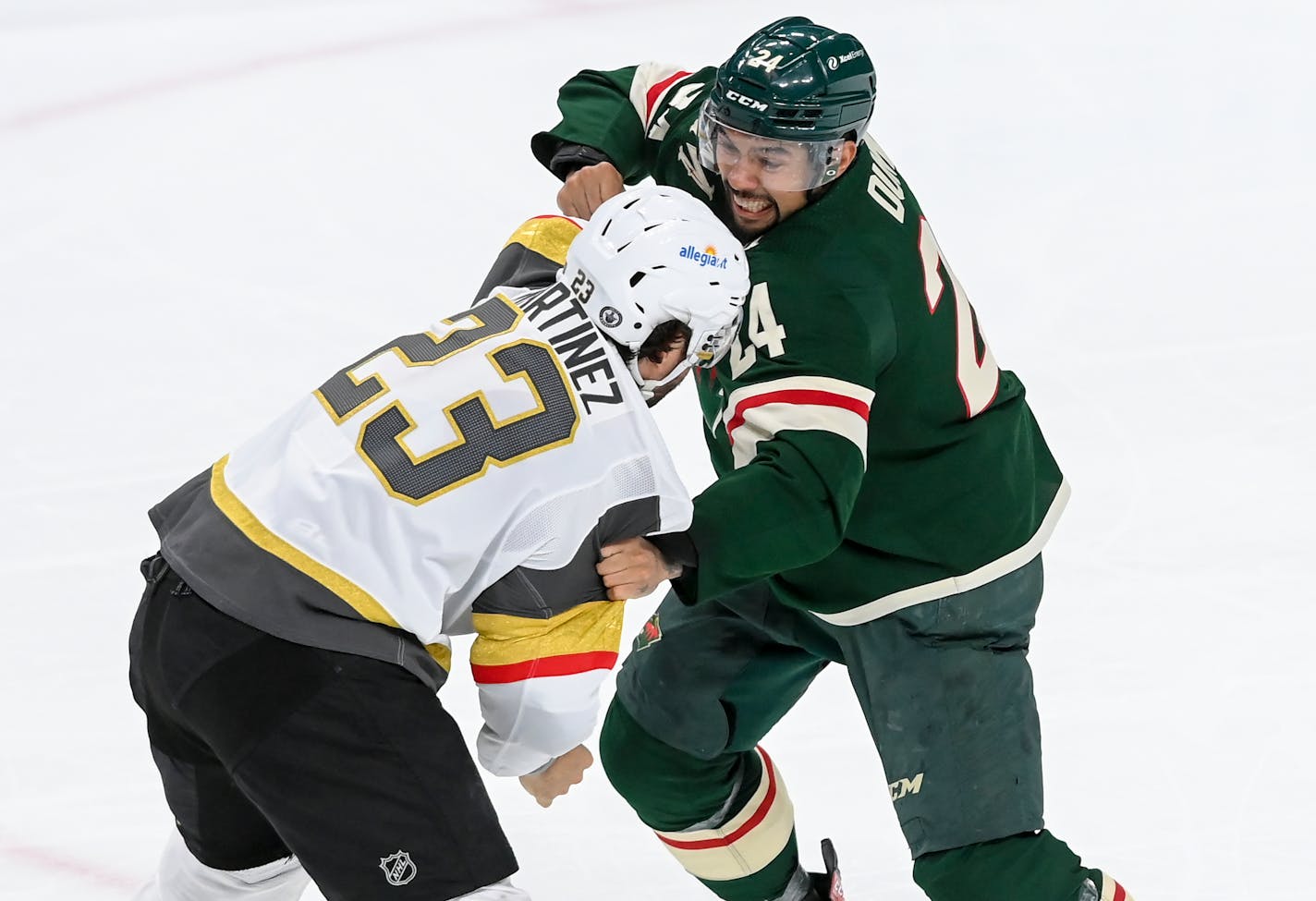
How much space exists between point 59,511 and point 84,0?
315cm

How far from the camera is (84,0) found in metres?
7.00

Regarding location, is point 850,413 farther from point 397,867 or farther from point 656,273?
point 397,867

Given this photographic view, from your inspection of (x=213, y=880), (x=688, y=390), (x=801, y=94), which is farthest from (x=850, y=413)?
(x=688, y=390)

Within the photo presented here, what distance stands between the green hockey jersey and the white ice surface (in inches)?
34.2

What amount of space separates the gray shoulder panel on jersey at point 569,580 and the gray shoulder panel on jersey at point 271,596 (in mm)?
133

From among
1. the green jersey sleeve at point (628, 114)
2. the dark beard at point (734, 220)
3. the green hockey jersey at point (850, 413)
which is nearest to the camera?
the green hockey jersey at point (850, 413)

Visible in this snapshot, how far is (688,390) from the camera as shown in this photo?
16.7 feet

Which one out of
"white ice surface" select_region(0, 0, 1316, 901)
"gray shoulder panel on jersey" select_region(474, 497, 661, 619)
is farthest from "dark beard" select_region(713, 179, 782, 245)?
"white ice surface" select_region(0, 0, 1316, 901)

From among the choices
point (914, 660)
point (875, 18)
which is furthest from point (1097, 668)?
point (875, 18)

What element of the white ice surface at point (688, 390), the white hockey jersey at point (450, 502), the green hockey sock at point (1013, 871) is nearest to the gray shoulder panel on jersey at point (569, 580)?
the white hockey jersey at point (450, 502)

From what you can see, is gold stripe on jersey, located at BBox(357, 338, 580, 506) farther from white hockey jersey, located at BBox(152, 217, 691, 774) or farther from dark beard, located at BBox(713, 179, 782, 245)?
dark beard, located at BBox(713, 179, 782, 245)

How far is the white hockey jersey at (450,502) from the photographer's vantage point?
2346 millimetres

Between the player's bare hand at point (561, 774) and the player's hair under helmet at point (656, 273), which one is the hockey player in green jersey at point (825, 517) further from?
the player's bare hand at point (561, 774)

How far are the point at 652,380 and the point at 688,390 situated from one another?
2.54 m
